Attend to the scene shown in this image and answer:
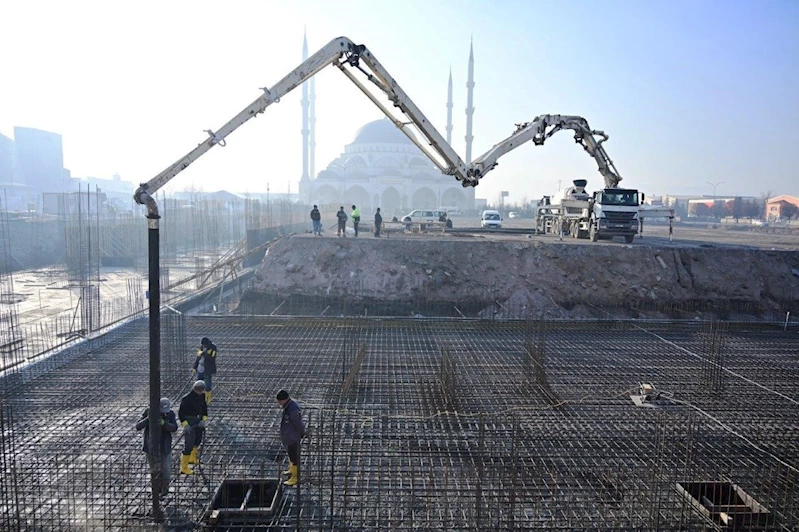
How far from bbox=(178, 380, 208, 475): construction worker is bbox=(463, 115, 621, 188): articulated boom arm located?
535 centimetres

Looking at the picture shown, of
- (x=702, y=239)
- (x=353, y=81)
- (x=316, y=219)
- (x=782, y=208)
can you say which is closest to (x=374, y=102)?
(x=353, y=81)

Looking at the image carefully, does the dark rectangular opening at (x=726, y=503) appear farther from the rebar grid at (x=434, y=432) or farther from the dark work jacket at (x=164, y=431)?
the dark work jacket at (x=164, y=431)

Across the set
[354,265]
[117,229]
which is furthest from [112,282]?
[354,265]

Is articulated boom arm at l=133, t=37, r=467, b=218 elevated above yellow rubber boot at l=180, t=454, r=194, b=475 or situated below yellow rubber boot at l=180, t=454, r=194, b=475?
above

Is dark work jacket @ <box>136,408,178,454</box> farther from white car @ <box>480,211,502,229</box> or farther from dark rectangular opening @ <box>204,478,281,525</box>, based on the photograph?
white car @ <box>480,211,502,229</box>

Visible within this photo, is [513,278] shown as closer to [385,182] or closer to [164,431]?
[164,431]

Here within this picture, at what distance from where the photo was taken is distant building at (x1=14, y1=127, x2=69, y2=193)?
58.3 m

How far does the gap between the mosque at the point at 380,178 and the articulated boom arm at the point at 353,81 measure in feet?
144

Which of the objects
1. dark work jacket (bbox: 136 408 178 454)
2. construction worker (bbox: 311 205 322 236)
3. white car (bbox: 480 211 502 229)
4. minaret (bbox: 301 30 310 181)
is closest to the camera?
dark work jacket (bbox: 136 408 178 454)

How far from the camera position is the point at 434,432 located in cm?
540

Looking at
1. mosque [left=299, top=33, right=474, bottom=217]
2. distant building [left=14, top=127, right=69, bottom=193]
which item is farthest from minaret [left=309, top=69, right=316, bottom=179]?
distant building [left=14, top=127, right=69, bottom=193]

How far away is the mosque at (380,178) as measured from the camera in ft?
176

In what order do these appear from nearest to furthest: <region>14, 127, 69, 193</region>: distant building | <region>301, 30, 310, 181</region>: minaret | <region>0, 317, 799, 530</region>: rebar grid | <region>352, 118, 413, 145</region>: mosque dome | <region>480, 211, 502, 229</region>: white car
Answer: <region>0, 317, 799, 530</region>: rebar grid → <region>480, 211, 502, 229</region>: white car → <region>301, 30, 310, 181</region>: minaret → <region>14, 127, 69, 193</region>: distant building → <region>352, 118, 413, 145</region>: mosque dome

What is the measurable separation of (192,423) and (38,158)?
6700 centimetres
